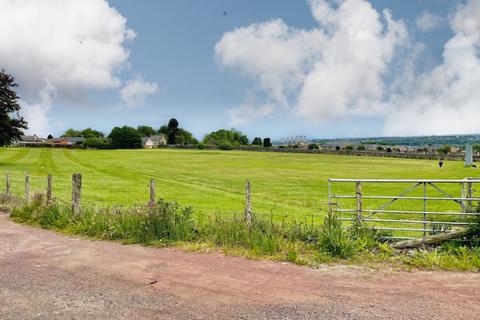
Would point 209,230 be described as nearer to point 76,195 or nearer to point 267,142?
point 76,195

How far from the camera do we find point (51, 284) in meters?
7.77

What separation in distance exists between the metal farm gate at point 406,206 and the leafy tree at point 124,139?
123084mm

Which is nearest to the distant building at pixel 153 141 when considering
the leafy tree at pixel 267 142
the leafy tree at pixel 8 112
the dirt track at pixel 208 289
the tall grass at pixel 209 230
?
the leafy tree at pixel 267 142

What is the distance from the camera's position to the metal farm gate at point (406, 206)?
1057 cm

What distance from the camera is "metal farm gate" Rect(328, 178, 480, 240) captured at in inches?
416

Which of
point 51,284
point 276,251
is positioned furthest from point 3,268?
point 276,251

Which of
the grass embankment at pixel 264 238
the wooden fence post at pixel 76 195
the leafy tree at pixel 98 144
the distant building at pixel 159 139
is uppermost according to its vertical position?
the distant building at pixel 159 139

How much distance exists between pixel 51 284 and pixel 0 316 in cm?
145

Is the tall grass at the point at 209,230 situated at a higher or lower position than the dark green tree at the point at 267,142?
lower

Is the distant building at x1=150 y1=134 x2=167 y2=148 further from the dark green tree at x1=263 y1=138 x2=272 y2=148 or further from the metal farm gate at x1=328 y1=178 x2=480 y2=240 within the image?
the metal farm gate at x1=328 y1=178 x2=480 y2=240

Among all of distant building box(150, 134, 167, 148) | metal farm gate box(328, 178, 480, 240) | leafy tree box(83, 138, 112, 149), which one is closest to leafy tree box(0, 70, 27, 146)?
metal farm gate box(328, 178, 480, 240)

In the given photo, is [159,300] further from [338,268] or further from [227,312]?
[338,268]

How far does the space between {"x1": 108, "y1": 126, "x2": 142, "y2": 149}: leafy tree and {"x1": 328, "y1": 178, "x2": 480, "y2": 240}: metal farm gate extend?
123 metres

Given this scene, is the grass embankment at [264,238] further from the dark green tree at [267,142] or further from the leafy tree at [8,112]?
the dark green tree at [267,142]
